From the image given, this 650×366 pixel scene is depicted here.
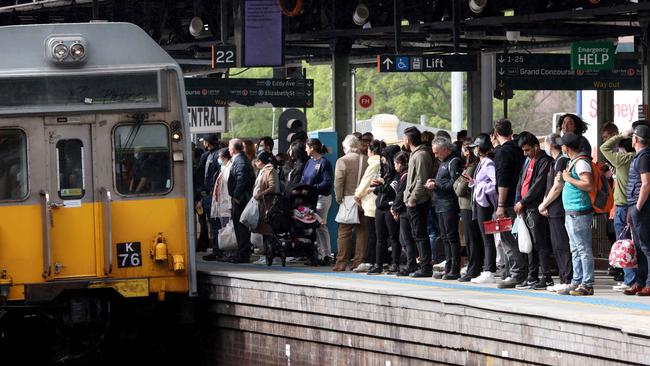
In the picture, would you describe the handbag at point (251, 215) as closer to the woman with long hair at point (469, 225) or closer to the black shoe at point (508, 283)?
the woman with long hair at point (469, 225)

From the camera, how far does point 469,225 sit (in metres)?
15.2

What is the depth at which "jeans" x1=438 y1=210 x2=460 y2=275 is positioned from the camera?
15.3 m

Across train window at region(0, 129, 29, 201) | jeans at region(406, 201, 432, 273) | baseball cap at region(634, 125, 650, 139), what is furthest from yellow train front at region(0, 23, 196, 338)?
baseball cap at region(634, 125, 650, 139)

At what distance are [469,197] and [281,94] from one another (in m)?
15.4

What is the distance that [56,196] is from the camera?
581 inches

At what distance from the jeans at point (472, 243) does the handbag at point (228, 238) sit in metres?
4.28

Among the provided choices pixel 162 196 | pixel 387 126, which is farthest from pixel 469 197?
pixel 387 126

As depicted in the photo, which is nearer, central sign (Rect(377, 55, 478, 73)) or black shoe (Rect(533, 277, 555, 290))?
black shoe (Rect(533, 277, 555, 290))

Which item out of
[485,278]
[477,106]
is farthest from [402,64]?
[485,278]

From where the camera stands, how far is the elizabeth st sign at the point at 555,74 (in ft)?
86.8

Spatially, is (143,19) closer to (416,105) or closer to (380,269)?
(380,269)

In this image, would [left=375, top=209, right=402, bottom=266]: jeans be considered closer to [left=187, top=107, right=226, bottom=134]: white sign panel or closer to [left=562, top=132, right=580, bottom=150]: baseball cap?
[left=562, top=132, right=580, bottom=150]: baseball cap

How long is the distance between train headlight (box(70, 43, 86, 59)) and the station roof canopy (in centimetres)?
766

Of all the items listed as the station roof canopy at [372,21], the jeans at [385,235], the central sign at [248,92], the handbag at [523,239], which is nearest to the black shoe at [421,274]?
the jeans at [385,235]
